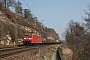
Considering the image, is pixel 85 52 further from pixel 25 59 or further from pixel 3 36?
pixel 3 36

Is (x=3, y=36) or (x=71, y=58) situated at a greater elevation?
(x=3, y=36)

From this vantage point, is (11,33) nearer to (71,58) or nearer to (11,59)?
(71,58)

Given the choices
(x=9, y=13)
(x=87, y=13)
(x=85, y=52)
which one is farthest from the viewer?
(x=9, y=13)

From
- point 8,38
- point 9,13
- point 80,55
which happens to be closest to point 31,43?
point 8,38

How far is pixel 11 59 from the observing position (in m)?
15.5

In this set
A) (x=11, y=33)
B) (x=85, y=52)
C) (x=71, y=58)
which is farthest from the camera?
(x=11, y=33)

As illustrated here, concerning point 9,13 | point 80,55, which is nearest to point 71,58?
point 80,55

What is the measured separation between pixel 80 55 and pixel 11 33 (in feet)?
121

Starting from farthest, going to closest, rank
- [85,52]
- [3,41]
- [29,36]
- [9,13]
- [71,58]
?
[9,13]
[29,36]
[3,41]
[71,58]
[85,52]

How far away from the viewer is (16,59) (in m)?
16.0

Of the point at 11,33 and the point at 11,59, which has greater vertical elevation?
the point at 11,33

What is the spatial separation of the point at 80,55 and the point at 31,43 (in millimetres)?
32066

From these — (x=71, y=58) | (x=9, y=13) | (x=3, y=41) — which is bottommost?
(x=71, y=58)

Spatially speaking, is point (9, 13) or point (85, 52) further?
point (9, 13)
